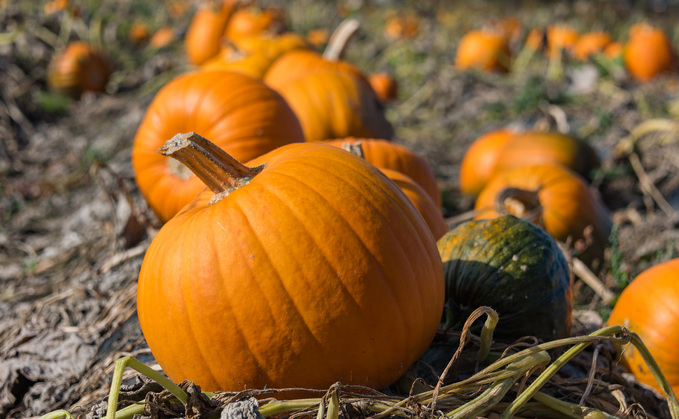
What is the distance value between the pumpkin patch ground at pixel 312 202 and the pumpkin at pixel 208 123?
96 millimetres

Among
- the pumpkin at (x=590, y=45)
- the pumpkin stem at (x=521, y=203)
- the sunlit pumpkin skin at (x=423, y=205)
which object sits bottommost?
the pumpkin at (x=590, y=45)

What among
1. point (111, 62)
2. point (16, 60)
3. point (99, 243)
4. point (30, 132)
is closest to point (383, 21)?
point (111, 62)

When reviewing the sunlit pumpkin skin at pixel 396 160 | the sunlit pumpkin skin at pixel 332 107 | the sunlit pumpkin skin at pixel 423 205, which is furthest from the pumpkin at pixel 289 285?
the sunlit pumpkin skin at pixel 332 107

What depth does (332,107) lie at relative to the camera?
428 centimetres

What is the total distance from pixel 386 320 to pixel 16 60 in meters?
8.47

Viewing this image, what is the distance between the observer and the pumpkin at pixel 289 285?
176cm

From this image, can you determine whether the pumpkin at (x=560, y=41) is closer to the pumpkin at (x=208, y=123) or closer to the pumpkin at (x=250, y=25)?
the pumpkin at (x=250, y=25)

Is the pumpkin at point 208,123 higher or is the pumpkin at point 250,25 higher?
the pumpkin at point 250,25

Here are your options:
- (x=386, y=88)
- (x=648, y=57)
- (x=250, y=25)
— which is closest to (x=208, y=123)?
(x=250, y=25)

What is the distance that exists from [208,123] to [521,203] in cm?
191

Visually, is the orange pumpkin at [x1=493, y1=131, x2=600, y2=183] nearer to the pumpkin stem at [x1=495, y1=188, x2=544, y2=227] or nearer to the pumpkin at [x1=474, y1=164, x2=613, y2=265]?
the pumpkin at [x1=474, y1=164, x2=613, y2=265]

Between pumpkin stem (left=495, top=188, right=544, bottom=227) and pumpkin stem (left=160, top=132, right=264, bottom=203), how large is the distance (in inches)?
69.8

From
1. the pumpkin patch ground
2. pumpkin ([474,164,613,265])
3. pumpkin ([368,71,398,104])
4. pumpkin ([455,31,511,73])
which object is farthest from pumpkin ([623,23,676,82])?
pumpkin ([474,164,613,265])

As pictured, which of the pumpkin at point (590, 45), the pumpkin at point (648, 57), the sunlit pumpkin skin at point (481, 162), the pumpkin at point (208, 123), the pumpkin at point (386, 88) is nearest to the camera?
the pumpkin at point (208, 123)
